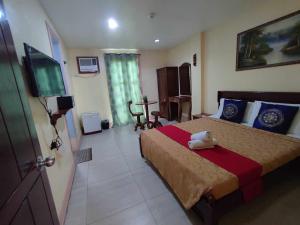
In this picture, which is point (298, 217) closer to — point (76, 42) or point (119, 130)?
point (119, 130)

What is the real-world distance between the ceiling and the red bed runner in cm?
217

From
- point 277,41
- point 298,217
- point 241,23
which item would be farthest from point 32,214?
point 241,23

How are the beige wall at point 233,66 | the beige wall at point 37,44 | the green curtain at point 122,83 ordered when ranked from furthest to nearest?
the green curtain at point 122,83, the beige wall at point 233,66, the beige wall at point 37,44

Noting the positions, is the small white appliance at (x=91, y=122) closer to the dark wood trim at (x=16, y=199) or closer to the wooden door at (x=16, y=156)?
the wooden door at (x=16, y=156)

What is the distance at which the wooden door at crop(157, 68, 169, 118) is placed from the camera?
16.2 feet

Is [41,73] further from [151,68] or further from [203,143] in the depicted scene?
[151,68]

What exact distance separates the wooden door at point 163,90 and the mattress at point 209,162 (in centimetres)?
272

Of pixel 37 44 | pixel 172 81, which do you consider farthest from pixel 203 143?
Result: pixel 172 81

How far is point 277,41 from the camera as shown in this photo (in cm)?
235

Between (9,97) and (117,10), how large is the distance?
220cm

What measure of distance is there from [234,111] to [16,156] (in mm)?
2979

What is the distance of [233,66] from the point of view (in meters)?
3.07

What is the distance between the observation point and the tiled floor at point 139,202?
148cm

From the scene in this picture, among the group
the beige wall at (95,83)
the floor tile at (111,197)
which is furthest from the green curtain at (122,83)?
the floor tile at (111,197)
